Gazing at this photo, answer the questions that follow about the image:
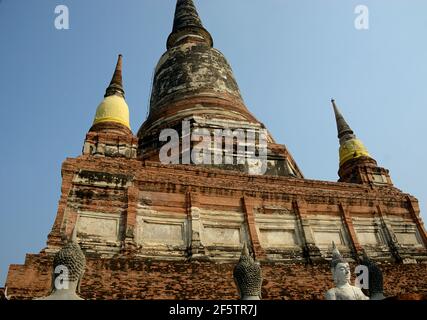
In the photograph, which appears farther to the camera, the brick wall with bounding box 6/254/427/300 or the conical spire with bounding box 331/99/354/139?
the conical spire with bounding box 331/99/354/139

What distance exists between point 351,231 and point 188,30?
14253 mm

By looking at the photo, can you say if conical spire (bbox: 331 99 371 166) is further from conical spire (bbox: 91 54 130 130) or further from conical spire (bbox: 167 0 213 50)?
conical spire (bbox: 91 54 130 130)

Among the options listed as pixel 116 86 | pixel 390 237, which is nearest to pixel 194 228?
pixel 390 237

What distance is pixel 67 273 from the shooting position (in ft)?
17.6

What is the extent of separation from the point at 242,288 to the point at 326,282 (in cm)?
393

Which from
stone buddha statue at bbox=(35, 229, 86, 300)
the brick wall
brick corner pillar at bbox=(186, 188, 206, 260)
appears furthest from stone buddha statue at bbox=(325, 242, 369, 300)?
stone buddha statue at bbox=(35, 229, 86, 300)

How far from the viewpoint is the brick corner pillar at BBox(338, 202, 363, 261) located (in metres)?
10.6

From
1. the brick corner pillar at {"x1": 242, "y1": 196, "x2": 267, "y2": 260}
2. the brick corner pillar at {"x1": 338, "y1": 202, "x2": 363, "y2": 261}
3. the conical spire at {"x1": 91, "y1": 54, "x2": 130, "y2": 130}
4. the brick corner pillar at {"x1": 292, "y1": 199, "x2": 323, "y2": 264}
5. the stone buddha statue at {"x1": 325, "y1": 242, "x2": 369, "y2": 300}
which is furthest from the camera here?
the conical spire at {"x1": 91, "y1": 54, "x2": 130, "y2": 130}

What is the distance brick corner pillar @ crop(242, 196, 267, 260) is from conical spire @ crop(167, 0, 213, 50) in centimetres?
1190

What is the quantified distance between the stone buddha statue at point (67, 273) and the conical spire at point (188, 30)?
15931 mm

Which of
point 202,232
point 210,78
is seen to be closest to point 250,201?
point 202,232

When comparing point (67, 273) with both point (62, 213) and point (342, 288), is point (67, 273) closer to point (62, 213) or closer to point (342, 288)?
point (62, 213)

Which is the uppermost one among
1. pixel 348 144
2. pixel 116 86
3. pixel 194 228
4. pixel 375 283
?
pixel 116 86

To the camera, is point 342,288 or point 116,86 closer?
point 342,288
